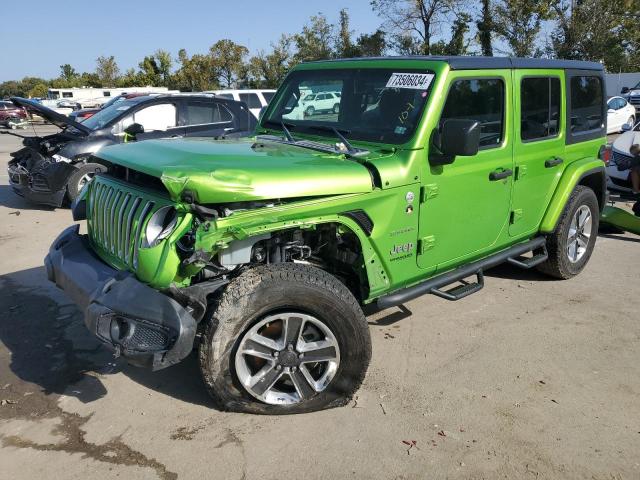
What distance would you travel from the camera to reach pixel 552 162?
4.80m

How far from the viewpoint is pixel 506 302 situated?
503cm

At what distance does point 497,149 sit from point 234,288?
7.93 feet

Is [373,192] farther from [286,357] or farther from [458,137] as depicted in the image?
[286,357]

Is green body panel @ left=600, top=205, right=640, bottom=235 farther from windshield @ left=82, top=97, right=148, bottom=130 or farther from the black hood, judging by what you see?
windshield @ left=82, top=97, right=148, bottom=130

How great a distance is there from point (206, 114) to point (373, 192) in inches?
269

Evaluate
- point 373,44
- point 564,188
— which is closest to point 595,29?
point 373,44

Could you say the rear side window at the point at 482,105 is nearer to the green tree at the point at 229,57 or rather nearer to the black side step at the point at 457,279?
the black side step at the point at 457,279

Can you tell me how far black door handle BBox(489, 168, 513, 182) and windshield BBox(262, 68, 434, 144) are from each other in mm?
881

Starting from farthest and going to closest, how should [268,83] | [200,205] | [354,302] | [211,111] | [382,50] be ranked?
[268,83]
[382,50]
[211,111]
[354,302]
[200,205]

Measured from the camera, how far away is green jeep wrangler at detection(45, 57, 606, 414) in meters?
2.87

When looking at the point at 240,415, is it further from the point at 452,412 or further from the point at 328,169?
the point at 328,169

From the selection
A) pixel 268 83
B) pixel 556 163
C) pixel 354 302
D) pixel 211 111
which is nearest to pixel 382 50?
pixel 268 83

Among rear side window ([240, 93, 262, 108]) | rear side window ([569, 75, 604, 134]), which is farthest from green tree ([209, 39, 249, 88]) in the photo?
rear side window ([569, 75, 604, 134])

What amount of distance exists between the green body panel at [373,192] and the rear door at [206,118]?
195 inches
